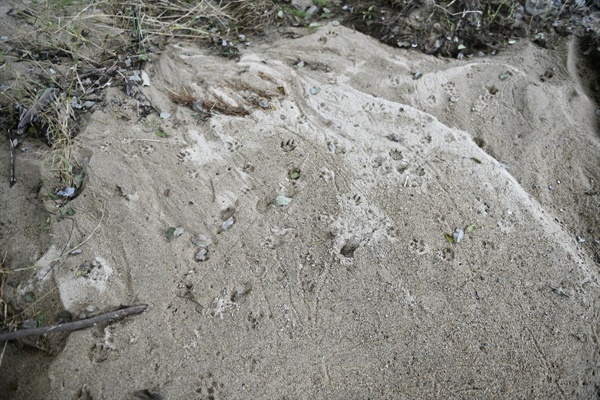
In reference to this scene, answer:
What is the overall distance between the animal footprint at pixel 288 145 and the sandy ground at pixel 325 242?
1 centimetres

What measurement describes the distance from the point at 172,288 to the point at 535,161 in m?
2.18

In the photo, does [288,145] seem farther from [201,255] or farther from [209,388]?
[209,388]

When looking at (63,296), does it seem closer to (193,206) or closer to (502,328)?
(193,206)

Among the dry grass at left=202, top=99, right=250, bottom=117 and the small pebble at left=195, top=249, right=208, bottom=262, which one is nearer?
the small pebble at left=195, top=249, right=208, bottom=262

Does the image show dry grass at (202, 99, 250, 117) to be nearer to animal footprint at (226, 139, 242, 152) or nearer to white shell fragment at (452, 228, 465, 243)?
animal footprint at (226, 139, 242, 152)

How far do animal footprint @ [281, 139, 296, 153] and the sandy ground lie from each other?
0.5 inches

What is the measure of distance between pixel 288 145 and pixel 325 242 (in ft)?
2.13

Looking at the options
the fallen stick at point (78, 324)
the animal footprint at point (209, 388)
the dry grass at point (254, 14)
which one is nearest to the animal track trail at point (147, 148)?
the fallen stick at point (78, 324)

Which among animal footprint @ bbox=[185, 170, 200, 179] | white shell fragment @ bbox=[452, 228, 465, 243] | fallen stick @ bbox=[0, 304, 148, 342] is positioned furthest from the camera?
animal footprint @ bbox=[185, 170, 200, 179]

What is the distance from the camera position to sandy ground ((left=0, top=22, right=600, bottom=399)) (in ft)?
6.33

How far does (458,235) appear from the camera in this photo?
2.25 meters

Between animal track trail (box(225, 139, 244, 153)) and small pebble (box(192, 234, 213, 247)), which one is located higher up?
animal track trail (box(225, 139, 244, 153))

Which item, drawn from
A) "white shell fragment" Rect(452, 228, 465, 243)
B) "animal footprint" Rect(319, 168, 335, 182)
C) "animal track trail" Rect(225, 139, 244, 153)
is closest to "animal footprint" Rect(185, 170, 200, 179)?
"animal track trail" Rect(225, 139, 244, 153)

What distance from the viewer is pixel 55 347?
191 centimetres
